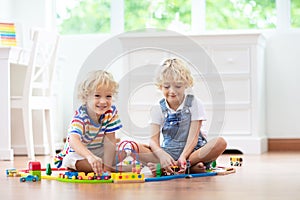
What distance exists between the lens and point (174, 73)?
2684 mm

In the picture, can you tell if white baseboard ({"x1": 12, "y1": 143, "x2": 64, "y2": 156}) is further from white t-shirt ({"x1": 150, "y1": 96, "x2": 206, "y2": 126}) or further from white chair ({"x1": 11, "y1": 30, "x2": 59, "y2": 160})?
white t-shirt ({"x1": 150, "y1": 96, "x2": 206, "y2": 126})

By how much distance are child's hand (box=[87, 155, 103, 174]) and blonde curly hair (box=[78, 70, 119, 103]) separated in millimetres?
286

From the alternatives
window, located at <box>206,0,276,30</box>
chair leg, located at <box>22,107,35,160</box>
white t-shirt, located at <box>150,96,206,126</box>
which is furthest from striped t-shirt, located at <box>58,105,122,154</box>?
window, located at <box>206,0,276,30</box>

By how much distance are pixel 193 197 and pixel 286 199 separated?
0.91ft

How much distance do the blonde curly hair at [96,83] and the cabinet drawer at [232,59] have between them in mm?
2055

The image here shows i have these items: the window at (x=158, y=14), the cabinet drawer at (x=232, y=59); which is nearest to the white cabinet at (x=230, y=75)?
→ the cabinet drawer at (x=232, y=59)

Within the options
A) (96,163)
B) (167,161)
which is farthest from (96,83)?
(167,161)

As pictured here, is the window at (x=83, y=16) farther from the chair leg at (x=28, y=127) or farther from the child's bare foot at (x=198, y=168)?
the child's bare foot at (x=198, y=168)

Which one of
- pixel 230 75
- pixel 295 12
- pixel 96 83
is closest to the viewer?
pixel 96 83

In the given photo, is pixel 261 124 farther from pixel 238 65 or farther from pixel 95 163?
pixel 95 163

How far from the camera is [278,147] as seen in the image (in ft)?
16.0

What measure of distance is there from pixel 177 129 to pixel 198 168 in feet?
0.63

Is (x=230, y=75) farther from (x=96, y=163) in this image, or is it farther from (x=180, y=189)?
(x=180, y=189)

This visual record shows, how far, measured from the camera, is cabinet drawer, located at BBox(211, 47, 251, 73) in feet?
14.9
